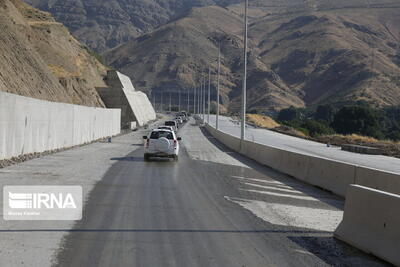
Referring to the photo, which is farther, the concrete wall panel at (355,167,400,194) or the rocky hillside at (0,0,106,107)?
the rocky hillside at (0,0,106,107)

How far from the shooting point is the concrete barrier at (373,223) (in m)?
9.13

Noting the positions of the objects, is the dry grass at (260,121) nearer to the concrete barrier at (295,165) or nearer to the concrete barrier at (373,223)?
the concrete barrier at (295,165)

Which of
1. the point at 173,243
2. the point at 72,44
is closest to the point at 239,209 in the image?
the point at 173,243

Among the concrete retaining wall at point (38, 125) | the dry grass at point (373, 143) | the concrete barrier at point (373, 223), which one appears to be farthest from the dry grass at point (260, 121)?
the concrete barrier at point (373, 223)

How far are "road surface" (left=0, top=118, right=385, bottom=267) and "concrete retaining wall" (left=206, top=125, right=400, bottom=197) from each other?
1.92 feet

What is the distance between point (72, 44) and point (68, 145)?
60.8m

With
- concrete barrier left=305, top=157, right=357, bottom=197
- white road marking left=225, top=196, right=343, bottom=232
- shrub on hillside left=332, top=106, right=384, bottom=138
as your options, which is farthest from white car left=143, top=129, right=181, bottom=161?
shrub on hillside left=332, top=106, right=384, bottom=138

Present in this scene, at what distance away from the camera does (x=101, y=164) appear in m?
26.8

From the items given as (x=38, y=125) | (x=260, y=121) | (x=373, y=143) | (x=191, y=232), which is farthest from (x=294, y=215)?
(x=260, y=121)

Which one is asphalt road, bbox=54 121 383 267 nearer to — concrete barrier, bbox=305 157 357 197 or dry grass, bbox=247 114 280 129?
concrete barrier, bbox=305 157 357 197

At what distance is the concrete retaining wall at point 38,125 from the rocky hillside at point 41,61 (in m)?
5.72

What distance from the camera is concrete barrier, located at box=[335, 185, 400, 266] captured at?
9130 mm

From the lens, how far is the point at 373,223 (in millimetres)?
9844

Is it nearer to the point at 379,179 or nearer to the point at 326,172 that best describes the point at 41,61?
the point at 326,172
